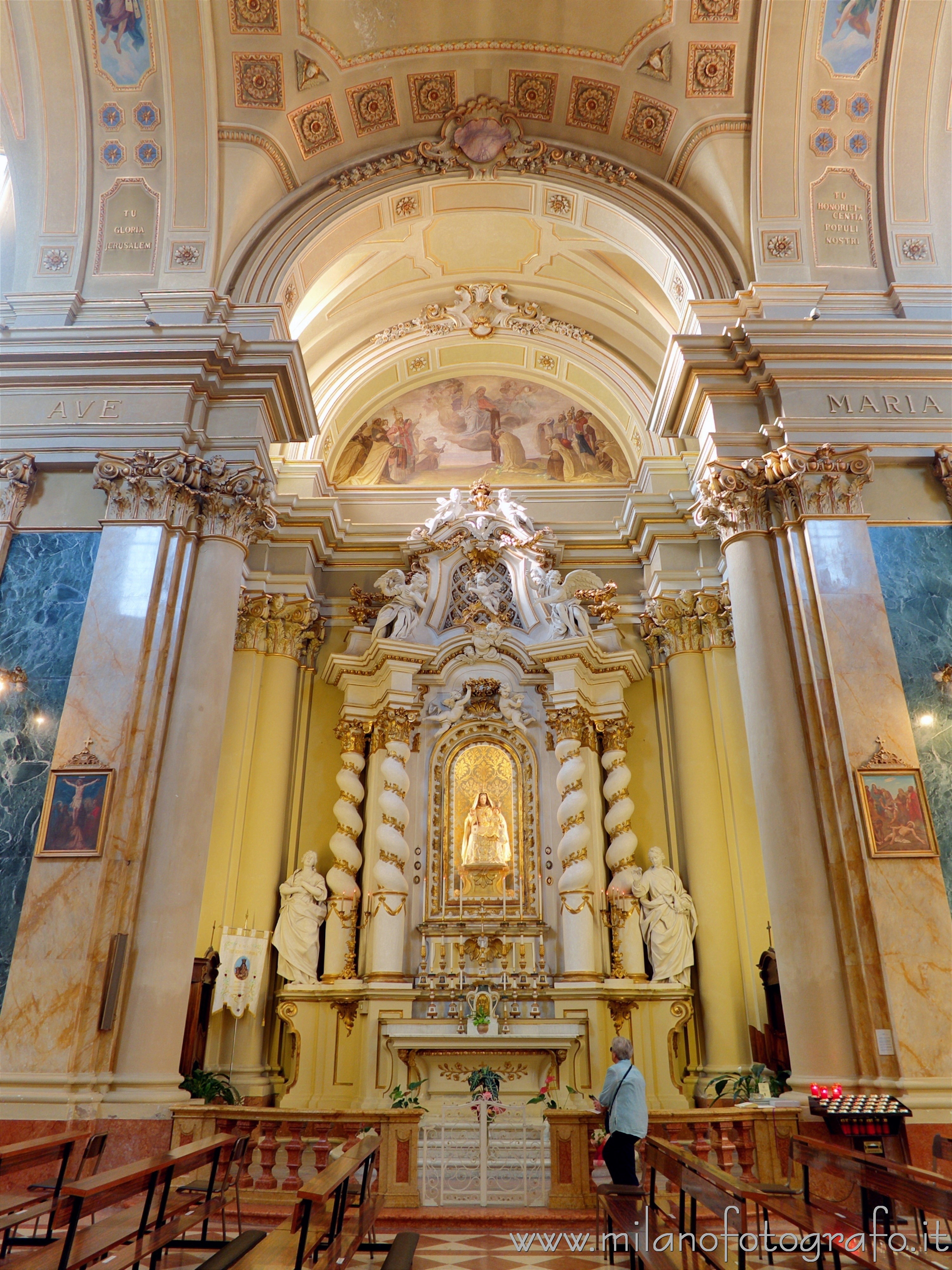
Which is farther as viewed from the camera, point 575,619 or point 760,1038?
point 575,619

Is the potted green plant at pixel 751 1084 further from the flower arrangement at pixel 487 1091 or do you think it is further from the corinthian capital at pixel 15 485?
the corinthian capital at pixel 15 485

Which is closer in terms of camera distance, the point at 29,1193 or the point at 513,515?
the point at 29,1193

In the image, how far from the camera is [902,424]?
9523 mm

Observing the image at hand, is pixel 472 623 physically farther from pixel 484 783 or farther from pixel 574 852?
pixel 574 852

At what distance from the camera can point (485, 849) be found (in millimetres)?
12102

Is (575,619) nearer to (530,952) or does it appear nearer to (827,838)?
(530,952)

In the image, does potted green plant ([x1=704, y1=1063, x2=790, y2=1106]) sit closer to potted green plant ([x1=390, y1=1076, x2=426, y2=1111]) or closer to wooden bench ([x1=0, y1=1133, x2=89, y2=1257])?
potted green plant ([x1=390, y1=1076, x2=426, y2=1111])

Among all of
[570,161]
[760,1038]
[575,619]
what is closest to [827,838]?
[760,1038]

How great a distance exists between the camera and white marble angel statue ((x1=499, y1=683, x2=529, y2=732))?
41.9ft

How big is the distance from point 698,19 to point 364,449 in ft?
25.0

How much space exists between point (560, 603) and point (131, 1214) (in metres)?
9.30

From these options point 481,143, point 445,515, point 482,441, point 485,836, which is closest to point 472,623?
point 445,515

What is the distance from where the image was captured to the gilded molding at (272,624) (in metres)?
12.7

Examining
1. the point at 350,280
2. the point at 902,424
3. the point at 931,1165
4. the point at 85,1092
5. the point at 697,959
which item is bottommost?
the point at 931,1165
